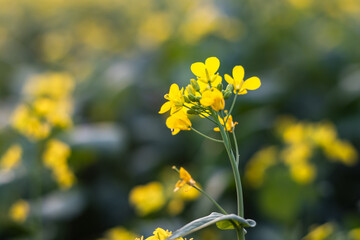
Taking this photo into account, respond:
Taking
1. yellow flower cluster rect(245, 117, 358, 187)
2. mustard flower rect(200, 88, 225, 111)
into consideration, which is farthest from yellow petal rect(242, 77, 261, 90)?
yellow flower cluster rect(245, 117, 358, 187)

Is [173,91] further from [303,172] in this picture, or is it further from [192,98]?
[303,172]

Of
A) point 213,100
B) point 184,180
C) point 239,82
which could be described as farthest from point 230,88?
point 184,180

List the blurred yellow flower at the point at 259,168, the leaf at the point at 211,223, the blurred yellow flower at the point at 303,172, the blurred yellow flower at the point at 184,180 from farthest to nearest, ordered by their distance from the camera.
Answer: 1. the blurred yellow flower at the point at 259,168
2. the blurred yellow flower at the point at 303,172
3. the blurred yellow flower at the point at 184,180
4. the leaf at the point at 211,223

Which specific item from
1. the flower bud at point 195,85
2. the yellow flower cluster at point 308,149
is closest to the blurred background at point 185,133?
the yellow flower cluster at point 308,149

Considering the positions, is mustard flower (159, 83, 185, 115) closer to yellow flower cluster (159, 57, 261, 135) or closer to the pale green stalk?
yellow flower cluster (159, 57, 261, 135)

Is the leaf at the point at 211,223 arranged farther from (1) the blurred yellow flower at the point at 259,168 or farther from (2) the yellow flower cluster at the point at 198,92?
(1) the blurred yellow flower at the point at 259,168

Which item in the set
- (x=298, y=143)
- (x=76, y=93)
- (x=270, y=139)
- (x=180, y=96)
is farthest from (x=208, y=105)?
(x=76, y=93)
